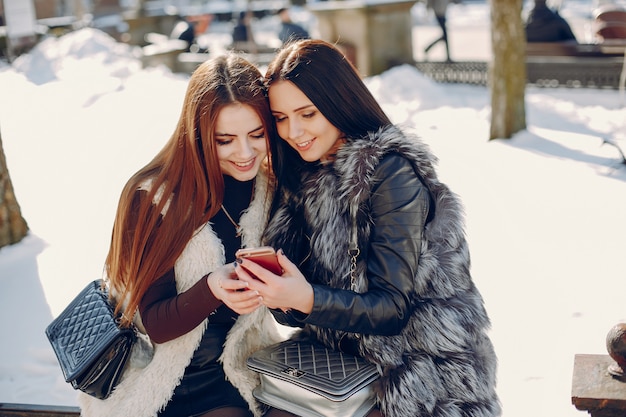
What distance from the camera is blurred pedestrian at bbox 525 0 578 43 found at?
1291 cm

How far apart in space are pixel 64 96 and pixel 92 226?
652 centimetres

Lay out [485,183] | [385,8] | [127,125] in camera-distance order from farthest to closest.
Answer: [385,8], [127,125], [485,183]

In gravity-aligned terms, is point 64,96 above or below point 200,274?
below

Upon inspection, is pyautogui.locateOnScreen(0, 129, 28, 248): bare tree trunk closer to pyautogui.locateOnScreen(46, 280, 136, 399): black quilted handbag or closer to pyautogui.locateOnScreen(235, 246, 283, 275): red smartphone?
pyautogui.locateOnScreen(46, 280, 136, 399): black quilted handbag

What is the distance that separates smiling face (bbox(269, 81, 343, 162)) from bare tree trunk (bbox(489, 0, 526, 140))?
265 inches

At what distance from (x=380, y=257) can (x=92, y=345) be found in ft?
3.50

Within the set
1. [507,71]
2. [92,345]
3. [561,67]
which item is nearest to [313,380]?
[92,345]

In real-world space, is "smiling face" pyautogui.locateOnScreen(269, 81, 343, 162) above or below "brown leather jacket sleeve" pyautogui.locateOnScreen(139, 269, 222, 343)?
above

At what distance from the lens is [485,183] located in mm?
7605

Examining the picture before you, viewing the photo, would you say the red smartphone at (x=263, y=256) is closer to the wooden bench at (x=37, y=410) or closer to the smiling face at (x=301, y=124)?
the smiling face at (x=301, y=124)

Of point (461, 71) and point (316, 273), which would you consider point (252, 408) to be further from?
point (461, 71)

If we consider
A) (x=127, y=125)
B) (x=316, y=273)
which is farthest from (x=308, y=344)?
(x=127, y=125)

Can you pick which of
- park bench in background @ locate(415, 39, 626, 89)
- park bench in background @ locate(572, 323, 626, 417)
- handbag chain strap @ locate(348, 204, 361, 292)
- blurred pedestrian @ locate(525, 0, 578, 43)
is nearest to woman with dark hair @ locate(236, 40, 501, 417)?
handbag chain strap @ locate(348, 204, 361, 292)

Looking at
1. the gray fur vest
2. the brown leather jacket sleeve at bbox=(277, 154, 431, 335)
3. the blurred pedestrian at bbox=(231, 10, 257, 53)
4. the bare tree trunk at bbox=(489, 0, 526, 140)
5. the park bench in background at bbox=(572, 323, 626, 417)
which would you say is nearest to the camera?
the park bench in background at bbox=(572, 323, 626, 417)
